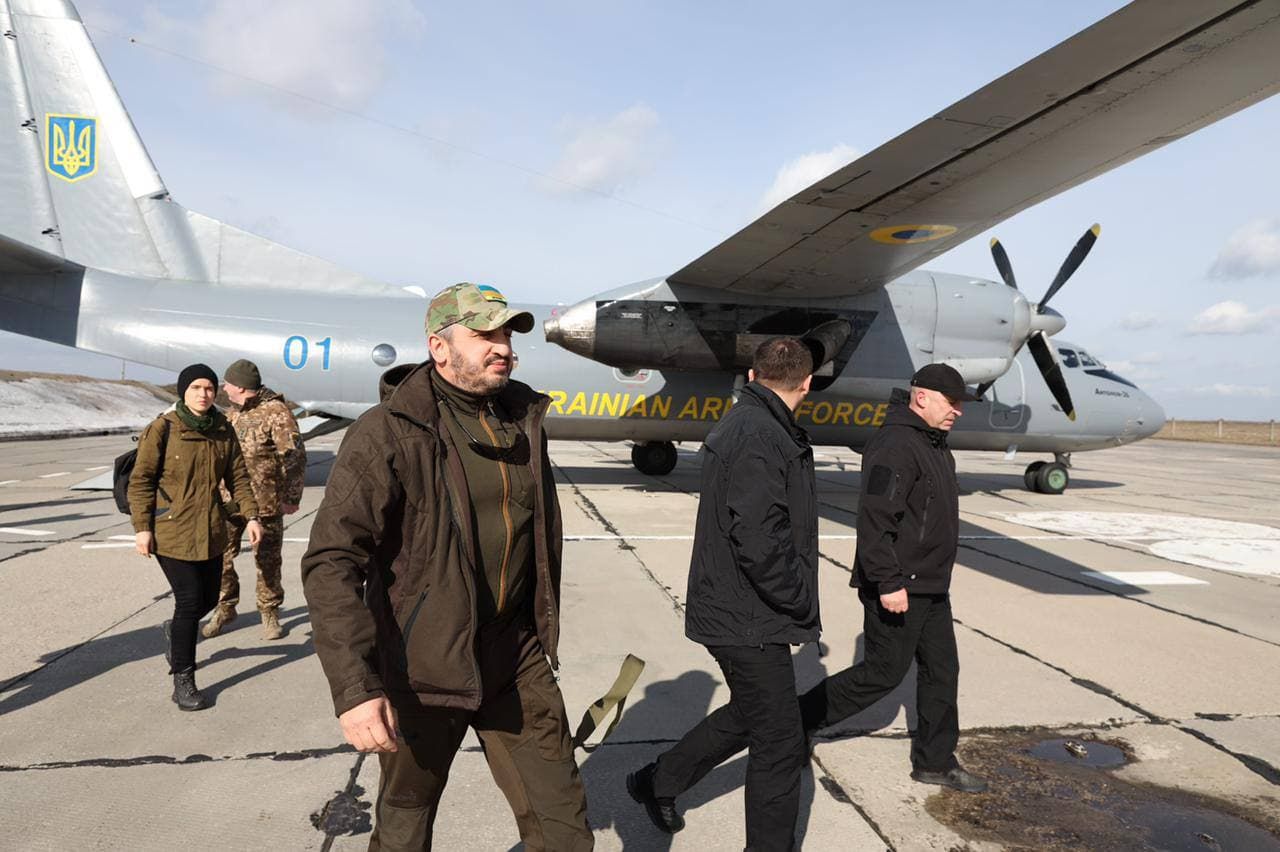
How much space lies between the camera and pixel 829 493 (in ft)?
47.6

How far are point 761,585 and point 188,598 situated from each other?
147 inches

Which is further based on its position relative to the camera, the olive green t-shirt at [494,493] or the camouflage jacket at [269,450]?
the camouflage jacket at [269,450]

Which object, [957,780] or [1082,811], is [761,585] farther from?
[1082,811]

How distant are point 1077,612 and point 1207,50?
486cm

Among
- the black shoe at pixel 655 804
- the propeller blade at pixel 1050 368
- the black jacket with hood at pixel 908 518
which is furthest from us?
the propeller blade at pixel 1050 368

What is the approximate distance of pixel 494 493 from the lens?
7.64 ft

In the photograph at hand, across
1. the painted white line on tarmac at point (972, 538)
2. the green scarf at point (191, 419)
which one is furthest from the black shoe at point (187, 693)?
the painted white line on tarmac at point (972, 538)

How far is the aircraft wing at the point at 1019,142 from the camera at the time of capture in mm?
5508

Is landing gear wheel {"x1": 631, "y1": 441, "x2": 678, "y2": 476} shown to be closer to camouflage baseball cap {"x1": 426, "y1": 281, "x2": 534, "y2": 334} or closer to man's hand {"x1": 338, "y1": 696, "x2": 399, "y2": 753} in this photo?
camouflage baseball cap {"x1": 426, "y1": 281, "x2": 534, "y2": 334}

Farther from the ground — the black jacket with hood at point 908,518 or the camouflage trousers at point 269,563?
the black jacket with hood at point 908,518

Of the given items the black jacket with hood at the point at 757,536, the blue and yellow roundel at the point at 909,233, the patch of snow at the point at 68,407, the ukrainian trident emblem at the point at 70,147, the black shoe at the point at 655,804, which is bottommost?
the patch of snow at the point at 68,407

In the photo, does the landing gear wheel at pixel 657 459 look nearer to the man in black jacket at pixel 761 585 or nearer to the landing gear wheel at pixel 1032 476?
the landing gear wheel at pixel 1032 476

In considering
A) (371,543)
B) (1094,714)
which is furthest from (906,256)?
(371,543)

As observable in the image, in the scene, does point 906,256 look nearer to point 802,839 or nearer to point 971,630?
point 971,630
